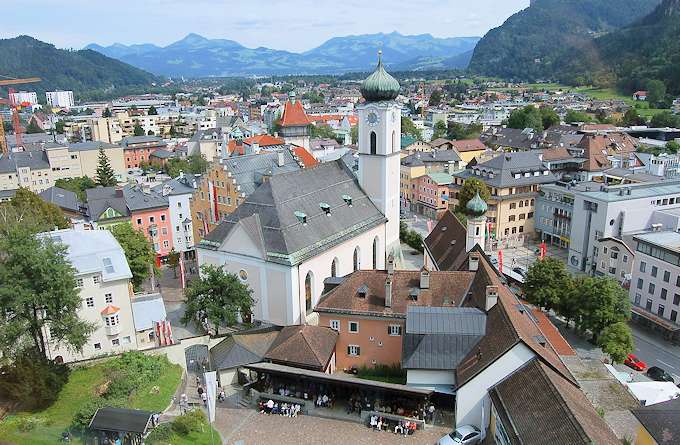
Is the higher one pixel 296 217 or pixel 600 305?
pixel 296 217

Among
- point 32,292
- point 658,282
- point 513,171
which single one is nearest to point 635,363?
point 658,282

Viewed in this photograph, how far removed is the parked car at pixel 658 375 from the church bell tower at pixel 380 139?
2507cm

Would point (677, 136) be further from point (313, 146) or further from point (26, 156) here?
point (26, 156)

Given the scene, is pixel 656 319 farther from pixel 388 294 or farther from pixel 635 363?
pixel 388 294

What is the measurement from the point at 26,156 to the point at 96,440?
98.5 metres

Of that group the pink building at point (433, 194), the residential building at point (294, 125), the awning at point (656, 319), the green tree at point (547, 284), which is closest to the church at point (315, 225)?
the green tree at point (547, 284)

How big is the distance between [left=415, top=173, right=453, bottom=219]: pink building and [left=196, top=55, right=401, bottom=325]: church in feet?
117

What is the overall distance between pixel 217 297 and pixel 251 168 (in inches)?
919

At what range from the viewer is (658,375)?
42688 millimetres

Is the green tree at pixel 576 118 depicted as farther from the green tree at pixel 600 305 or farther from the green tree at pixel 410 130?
the green tree at pixel 600 305

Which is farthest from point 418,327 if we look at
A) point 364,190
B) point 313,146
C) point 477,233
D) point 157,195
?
point 313,146

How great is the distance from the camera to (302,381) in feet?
112

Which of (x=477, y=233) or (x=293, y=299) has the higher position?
(x=477, y=233)

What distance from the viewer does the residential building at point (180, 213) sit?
2901 inches
